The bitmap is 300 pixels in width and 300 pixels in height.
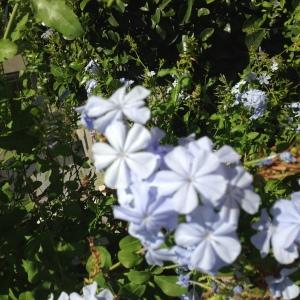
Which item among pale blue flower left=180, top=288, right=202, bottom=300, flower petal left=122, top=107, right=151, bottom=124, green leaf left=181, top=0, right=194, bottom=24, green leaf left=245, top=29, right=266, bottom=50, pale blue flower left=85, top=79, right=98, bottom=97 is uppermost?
green leaf left=181, top=0, right=194, bottom=24

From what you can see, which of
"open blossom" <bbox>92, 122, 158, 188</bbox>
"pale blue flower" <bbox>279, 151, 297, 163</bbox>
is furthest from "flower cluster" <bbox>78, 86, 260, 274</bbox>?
"pale blue flower" <bbox>279, 151, 297, 163</bbox>

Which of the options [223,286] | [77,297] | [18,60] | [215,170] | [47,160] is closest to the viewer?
[215,170]

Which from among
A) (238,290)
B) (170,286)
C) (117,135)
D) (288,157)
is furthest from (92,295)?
(288,157)

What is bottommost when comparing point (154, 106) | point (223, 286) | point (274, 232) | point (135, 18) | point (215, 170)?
point (223, 286)

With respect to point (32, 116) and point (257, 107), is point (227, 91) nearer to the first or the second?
point (257, 107)

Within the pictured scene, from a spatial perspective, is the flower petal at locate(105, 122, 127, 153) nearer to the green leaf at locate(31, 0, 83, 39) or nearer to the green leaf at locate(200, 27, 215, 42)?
the green leaf at locate(31, 0, 83, 39)

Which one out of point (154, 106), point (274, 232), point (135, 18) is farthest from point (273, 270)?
point (135, 18)

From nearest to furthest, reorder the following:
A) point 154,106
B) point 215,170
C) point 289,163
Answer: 1. point 215,170
2. point 289,163
3. point 154,106
